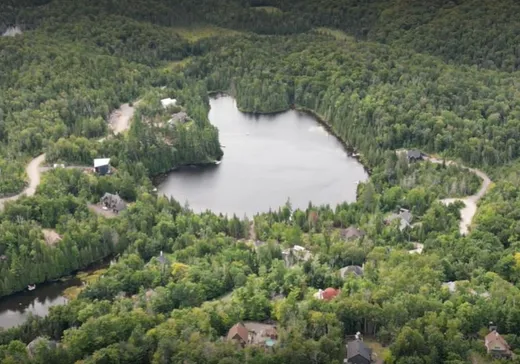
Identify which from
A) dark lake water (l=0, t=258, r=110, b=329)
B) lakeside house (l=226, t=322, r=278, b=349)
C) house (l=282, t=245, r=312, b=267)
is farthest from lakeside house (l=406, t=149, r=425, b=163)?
dark lake water (l=0, t=258, r=110, b=329)

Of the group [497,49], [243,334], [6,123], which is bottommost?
[243,334]

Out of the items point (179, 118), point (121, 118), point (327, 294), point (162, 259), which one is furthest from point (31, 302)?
point (179, 118)

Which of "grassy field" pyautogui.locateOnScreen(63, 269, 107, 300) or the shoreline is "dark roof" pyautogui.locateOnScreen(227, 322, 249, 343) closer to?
"grassy field" pyautogui.locateOnScreen(63, 269, 107, 300)

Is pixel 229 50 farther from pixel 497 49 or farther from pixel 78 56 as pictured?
pixel 497 49

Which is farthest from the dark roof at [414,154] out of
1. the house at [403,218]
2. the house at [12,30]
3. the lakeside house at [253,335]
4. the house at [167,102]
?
the house at [12,30]

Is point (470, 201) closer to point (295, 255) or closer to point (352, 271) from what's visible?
point (352, 271)

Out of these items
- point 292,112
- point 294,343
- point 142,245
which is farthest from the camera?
point 292,112

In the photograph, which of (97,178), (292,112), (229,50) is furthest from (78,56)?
(97,178)
